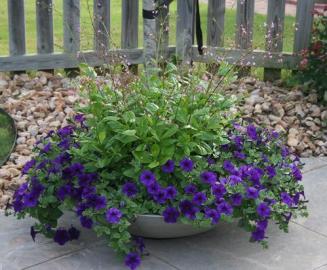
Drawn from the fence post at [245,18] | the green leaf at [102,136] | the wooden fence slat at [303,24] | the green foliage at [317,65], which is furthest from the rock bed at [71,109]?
the green leaf at [102,136]

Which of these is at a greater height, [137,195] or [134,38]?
[134,38]

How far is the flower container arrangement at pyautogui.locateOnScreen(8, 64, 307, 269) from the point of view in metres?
3.18

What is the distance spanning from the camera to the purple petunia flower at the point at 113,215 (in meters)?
3.07

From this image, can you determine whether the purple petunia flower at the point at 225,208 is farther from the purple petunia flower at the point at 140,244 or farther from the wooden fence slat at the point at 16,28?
the wooden fence slat at the point at 16,28

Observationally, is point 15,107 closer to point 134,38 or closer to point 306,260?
point 134,38

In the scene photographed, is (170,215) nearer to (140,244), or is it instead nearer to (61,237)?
(140,244)

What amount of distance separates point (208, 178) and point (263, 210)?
29 centimetres

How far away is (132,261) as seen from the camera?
309 cm

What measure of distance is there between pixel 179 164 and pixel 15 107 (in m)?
2.04

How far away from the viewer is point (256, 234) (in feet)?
10.6

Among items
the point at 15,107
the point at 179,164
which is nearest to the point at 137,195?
the point at 179,164

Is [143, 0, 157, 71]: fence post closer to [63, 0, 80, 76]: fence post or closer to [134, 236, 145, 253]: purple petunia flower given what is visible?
[134, 236, 145, 253]: purple petunia flower

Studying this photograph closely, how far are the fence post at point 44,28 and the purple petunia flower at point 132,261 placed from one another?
2.87 m

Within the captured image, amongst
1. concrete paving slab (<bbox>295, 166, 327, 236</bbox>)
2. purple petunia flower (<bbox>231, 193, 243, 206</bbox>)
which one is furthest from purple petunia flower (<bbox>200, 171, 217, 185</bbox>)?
concrete paving slab (<bbox>295, 166, 327, 236</bbox>)
